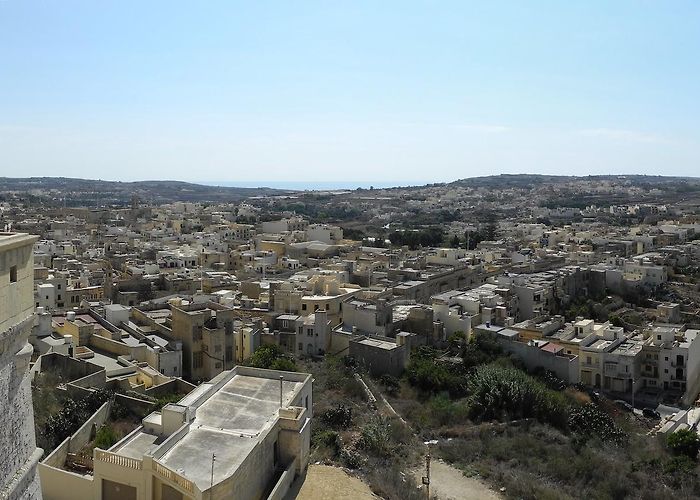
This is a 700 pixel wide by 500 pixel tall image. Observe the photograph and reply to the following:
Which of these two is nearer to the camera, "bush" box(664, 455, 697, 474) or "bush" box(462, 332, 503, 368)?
"bush" box(664, 455, 697, 474)

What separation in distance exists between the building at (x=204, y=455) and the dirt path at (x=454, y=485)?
3.52 m

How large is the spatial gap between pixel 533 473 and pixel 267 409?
267 inches

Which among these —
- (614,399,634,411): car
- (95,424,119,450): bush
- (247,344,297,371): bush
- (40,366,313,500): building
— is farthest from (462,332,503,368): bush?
(95,424,119,450): bush

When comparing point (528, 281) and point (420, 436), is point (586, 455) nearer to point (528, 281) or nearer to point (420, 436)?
point (420, 436)

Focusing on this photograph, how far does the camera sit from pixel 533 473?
622 inches

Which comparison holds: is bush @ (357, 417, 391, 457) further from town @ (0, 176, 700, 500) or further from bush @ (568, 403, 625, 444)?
bush @ (568, 403, 625, 444)

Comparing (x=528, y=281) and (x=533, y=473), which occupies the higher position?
(x=528, y=281)

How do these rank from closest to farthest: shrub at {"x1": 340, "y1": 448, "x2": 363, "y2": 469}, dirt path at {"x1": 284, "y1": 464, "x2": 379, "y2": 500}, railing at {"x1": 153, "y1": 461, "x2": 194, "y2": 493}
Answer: railing at {"x1": 153, "y1": 461, "x2": 194, "y2": 493}, dirt path at {"x1": 284, "y1": 464, "x2": 379, "y2": 500}, shrub at {"x1": 340, "y1": 448, "x2": 363, "y2": 469}

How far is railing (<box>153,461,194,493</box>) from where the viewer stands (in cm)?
923

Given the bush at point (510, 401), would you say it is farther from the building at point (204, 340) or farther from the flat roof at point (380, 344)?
the building at point (204, 340)

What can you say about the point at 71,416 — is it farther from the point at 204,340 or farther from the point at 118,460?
the point at 204,340

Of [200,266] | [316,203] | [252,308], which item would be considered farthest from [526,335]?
[316,203]

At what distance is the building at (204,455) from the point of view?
9.69 metres

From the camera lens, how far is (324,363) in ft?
70.9
